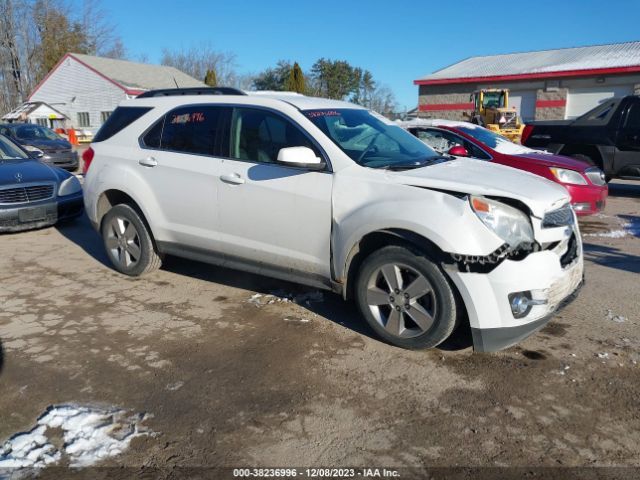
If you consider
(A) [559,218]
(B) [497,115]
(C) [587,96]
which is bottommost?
(A) [559,218]

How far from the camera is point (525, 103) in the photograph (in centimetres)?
3266

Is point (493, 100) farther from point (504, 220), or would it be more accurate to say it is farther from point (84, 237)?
point (504, 220)

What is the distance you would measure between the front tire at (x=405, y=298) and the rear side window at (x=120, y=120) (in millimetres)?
3033

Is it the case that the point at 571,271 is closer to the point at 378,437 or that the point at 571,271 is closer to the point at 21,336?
the point at 378,437

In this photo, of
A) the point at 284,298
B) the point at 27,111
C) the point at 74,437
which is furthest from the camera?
the point at 27,111

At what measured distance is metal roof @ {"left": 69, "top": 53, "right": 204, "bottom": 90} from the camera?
40.2 m

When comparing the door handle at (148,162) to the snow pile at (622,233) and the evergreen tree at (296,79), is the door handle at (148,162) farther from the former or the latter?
the evergreen tree at (296,79)

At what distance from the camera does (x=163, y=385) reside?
10.9ft

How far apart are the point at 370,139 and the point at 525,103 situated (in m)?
31.8

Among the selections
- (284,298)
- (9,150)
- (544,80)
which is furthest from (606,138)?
(544,80)

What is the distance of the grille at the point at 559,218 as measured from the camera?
3556mm

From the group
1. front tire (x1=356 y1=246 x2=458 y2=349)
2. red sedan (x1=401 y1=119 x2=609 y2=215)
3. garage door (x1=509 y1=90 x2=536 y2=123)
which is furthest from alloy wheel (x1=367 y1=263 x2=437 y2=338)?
garage door (x1=509 y1=90 x2=536 y2=123)

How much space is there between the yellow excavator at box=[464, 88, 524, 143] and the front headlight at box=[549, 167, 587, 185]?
1523 centimetres

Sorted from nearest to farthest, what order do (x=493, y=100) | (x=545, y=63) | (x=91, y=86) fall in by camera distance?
1. (x=493, y=100)
2. (x=545, y=63)
3. (x=91, y=86)
